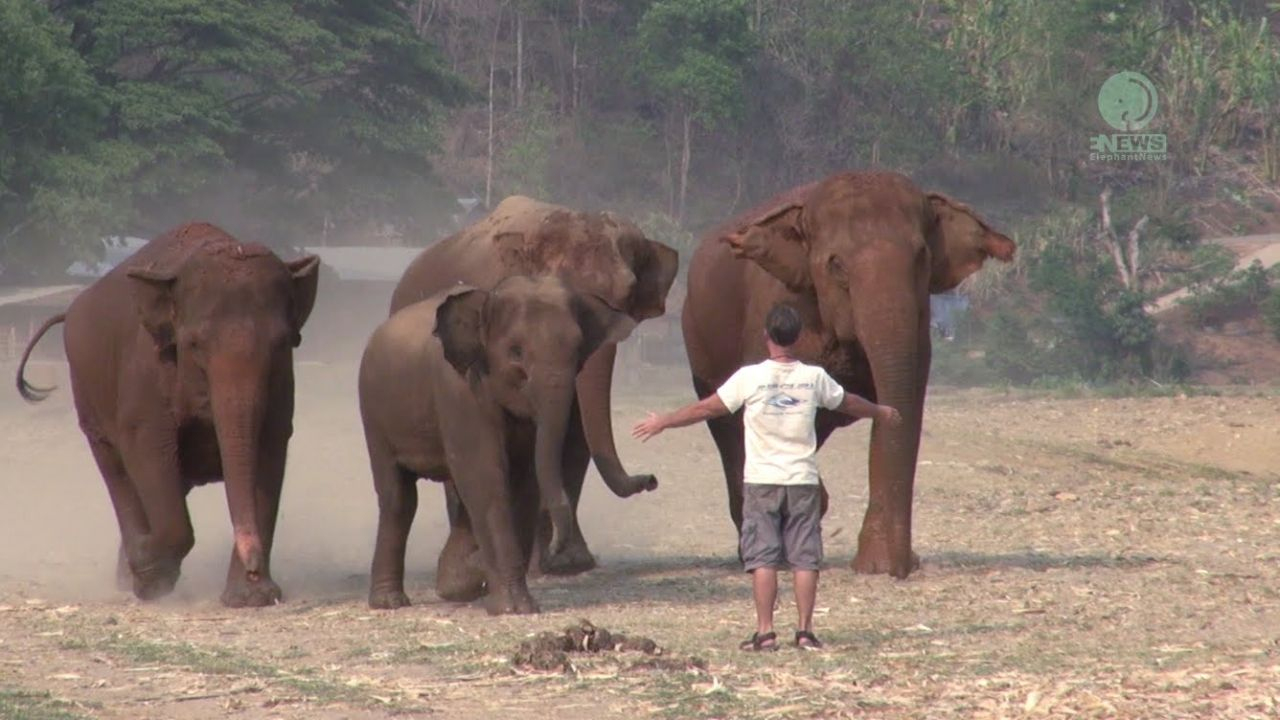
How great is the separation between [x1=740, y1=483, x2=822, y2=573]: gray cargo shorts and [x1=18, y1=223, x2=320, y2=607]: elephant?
11.0 feet

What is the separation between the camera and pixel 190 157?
48.4 meters

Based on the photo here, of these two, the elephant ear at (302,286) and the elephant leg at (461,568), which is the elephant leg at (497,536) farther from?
the elephant ear at (302,286)

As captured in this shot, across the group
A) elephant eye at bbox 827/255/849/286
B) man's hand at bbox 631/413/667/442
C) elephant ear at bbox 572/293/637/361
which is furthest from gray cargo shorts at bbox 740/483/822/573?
elephant eye at bbox 827/255/849/286

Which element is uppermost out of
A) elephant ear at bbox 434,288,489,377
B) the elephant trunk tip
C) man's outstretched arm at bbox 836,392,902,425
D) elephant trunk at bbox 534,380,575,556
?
elephant ear at bbox 434,288,489,377

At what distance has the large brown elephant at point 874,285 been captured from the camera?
1356cm

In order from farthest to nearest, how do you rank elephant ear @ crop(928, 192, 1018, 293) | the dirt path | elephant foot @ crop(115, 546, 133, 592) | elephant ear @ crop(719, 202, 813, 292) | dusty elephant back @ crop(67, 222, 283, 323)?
the dirt path → elephant foot @ crop(115, 546, 133, 592) → elephant ear @ crop(928, 192, 1018, 293) → elephant ear @ crop(719, 202, 813, 292) → dusty elephant back @ crop(67, 222, 283, 323)

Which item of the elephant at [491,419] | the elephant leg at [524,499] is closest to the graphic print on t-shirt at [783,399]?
the elephant at [491,419]

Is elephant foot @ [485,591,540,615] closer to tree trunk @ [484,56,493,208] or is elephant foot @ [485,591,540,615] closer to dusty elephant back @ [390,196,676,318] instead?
dusty elephant back @ [390,196,676,318]

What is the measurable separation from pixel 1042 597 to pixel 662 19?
55.3 metres

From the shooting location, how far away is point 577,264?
1511 centimetres

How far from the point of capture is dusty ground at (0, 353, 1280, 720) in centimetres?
920

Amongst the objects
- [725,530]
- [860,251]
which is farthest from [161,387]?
[725,530]

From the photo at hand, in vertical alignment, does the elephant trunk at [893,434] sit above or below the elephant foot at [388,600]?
above

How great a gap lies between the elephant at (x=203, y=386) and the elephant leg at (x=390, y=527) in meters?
0.57
